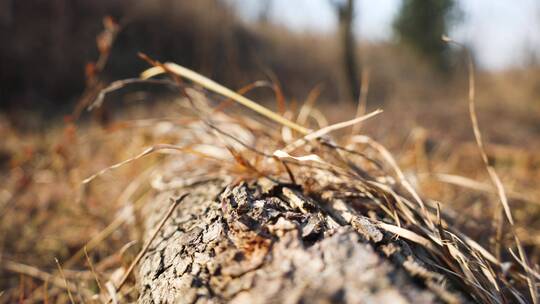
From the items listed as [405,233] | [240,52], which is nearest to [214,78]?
[240,52]

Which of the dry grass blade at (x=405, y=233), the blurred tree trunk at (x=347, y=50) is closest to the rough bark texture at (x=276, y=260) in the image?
the dry grass blade at (x=405, y=233)

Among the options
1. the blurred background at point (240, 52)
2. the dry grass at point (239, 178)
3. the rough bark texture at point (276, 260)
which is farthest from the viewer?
the blurred background at point (240, 52)

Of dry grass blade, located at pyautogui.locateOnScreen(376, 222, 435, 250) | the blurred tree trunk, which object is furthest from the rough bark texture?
the blurred tree trunk

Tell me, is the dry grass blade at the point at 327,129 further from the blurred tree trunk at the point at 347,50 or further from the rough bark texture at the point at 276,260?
the blurred tree trunk at the point at 347,50

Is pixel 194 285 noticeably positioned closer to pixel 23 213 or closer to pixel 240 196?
pixel 240 196

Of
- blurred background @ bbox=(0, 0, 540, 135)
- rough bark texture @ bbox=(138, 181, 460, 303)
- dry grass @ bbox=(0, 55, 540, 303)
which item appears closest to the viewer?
rough bark texture @ bbox=(138, 181, 460, 303)

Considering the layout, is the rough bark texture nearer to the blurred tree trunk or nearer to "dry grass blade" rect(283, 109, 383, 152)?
"dry grass blade" rect(283, 109, 383, 152)
